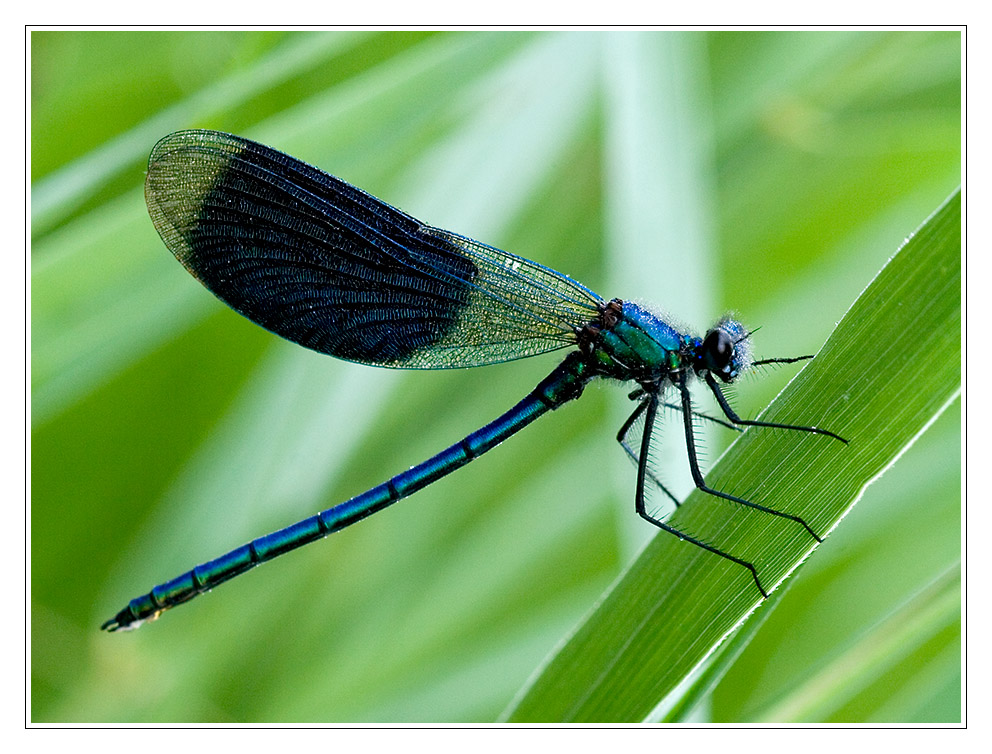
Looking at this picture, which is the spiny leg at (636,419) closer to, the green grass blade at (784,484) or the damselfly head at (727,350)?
the damselfly head at (727,350)

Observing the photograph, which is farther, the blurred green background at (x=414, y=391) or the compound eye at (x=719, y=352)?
the blurred green background at (x=414, y=391)

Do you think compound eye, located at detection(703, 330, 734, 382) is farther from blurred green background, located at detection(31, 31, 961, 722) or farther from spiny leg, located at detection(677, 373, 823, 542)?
blurred green background, located at detection(31, 31, 961, 722)

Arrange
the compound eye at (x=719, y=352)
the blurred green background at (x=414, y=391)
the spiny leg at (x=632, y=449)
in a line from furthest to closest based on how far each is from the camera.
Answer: the spiny leg at (x=632, y=449) < the blurred green background at (x=414, y=391) < the compound eye at (x=719, y=352)

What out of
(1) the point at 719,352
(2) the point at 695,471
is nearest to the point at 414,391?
(1) the point at 719,352

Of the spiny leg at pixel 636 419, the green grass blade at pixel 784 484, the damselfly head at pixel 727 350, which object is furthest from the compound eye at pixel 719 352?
the green grass blade at pixel 784 484

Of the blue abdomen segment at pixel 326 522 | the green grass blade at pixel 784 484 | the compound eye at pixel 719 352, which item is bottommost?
the green grass blade at pixel 784 484
